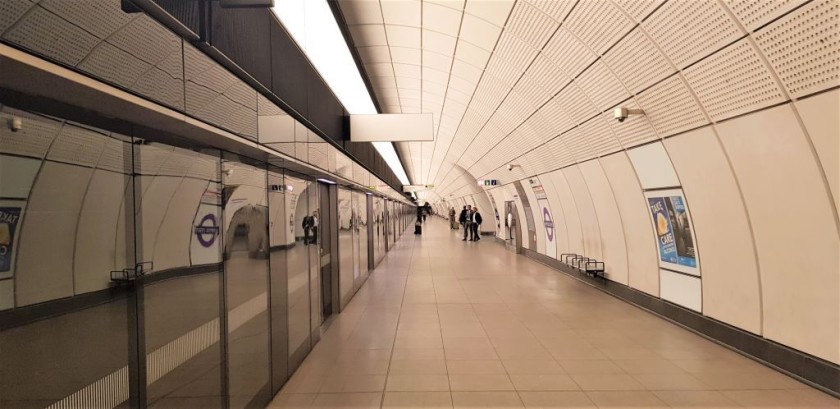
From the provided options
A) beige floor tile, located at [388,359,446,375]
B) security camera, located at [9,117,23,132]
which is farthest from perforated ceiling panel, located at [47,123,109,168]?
beige floor tile, located at [388,359,446,375]

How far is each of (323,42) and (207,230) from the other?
3897 mm

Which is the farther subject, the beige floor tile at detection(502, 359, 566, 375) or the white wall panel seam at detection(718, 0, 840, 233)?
the beige floor tile at detection(502, 359, 566, 375)

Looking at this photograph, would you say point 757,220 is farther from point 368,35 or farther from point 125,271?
point 368,35

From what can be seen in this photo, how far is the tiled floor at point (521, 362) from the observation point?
14.3 ft

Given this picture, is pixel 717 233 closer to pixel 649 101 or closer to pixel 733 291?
pixel 733 291

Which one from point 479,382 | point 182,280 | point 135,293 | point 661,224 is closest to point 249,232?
point 182,280

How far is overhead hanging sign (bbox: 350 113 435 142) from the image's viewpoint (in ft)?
25.7

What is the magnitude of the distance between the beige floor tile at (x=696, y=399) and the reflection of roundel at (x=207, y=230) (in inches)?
164

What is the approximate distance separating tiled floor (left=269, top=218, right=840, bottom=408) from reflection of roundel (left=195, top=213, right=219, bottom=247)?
1.98 meters

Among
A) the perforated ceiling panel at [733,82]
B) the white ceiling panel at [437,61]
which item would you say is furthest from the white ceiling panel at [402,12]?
the perforated ceiling panel at [733,82]

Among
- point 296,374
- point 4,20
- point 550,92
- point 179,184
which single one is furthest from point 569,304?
point 4,20

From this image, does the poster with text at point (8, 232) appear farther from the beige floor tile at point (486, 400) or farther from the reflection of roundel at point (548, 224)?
the reflection of roundel at point (548, 224)

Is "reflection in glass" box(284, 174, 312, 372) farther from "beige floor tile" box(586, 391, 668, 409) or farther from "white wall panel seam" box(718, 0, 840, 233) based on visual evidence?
"white wall panel seam" box(718, 0, 840, 233)

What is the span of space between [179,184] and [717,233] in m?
6.31
